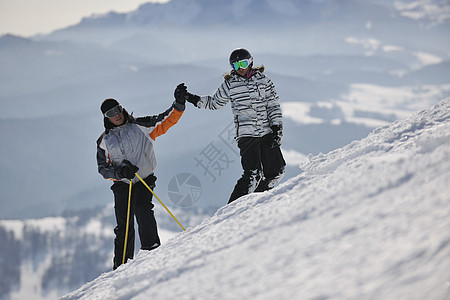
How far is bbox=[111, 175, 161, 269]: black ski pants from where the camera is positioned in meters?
4.69

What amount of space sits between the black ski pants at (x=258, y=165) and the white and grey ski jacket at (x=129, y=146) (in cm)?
121

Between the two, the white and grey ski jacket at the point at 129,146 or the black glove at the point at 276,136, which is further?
the black glove at the point at 276,136

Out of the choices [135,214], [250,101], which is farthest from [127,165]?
[250,101]

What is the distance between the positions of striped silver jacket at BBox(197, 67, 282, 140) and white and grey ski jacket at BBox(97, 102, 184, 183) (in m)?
0.94

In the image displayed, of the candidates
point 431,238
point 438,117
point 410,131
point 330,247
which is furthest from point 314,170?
point 431,238

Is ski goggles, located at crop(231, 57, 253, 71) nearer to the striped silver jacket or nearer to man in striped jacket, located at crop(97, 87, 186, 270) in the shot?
the striped silver jacket

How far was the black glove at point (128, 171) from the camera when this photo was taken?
4.65 meters

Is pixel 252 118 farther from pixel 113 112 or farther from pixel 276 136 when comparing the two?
pixel 113 112

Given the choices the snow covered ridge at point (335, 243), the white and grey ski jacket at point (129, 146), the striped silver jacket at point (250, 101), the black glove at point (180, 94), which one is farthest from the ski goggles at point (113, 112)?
the snow covered ridge at point (335, 243)

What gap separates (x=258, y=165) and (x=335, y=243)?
283cm

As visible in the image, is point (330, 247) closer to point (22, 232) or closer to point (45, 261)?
point (45, 261)

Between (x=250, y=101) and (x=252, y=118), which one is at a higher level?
(x=250, y=101)

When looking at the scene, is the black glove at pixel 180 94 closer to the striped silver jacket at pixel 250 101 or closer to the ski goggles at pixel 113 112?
the striped silver jacket at pixel 250 101

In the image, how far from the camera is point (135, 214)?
4.79 meters
